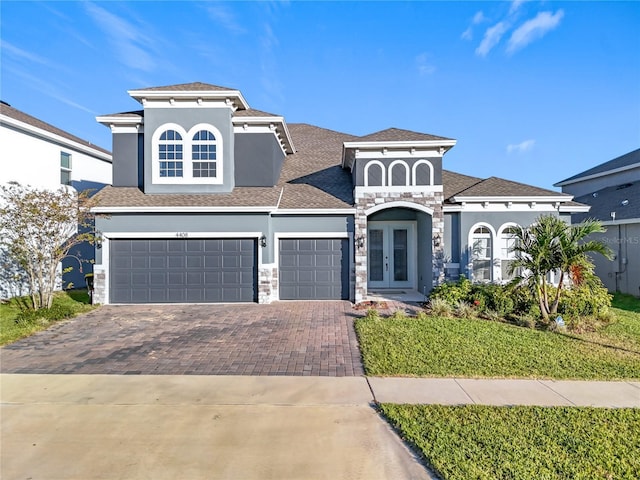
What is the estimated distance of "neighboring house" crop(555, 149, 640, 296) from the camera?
14.7 metres

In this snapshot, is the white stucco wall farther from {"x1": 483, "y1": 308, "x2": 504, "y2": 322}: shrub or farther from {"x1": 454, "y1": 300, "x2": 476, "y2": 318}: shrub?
{"x1": 483, "y1": 308, "x2": 504, "y2": 322}: shrub

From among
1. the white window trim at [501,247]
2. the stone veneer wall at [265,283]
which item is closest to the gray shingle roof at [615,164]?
the white window trim at [501,247]

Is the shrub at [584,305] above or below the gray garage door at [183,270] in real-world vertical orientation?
below

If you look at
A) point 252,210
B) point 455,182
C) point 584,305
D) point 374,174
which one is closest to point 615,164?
point 455,182

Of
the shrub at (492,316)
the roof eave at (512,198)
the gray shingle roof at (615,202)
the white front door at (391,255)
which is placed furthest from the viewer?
the gray shingle roof at (615,202)

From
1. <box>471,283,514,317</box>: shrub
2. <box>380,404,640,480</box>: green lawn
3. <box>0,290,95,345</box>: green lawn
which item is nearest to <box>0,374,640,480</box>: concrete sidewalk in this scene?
<box>380,404,640,480</box>: green lawn

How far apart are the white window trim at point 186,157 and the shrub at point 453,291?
28.5 ft

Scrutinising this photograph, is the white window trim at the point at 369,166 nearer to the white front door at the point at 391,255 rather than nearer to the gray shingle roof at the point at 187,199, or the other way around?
the white front door at the point at 391,255

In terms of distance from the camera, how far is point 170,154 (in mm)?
13055

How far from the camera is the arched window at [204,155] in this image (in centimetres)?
1303

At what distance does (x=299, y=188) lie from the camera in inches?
551

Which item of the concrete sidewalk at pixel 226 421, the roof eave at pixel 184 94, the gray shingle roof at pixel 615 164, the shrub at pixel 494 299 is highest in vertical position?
the roof eave at pixel 184 94

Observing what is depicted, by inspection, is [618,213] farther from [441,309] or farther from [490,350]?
[490,350]

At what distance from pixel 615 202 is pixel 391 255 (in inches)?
456
